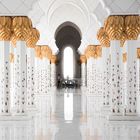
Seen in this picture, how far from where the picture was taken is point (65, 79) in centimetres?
3038

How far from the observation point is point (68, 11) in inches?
682

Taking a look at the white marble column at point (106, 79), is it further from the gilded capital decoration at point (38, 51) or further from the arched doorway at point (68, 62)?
the arched doorway at point (68, 62)

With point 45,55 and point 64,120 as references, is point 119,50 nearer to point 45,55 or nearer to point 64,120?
point 64,120

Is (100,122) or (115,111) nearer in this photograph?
(100,122)

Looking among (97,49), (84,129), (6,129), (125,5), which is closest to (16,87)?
(6,129)

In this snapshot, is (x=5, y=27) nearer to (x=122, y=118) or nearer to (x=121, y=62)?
(x=121, y=62)

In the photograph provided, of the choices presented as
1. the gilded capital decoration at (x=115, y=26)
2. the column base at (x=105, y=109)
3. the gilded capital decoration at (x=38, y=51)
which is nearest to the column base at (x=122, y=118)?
the column base at (x=105, y=109)

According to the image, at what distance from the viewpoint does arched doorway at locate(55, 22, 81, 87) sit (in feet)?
101

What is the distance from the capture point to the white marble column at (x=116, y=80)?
8094mm

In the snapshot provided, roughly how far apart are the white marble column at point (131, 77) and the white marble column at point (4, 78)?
8.54 ft

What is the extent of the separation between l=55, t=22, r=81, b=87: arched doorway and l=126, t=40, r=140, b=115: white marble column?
22668mm

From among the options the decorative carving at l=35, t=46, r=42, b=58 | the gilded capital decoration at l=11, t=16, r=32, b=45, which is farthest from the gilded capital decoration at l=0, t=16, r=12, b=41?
the decorative carving at l=35, t=46, r=42, b=58

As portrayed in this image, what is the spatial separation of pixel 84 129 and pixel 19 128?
1.17 metres

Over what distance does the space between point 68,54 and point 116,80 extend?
75.2ft
